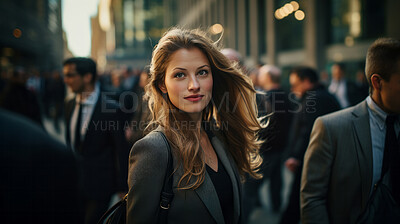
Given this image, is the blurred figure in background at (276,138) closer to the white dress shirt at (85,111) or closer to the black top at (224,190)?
the white dress shirt at (85,111)

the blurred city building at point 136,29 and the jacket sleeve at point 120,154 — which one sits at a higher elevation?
the blurred city building at point 136,29

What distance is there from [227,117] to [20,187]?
68.3 inches

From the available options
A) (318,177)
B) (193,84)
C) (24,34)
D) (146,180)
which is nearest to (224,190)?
(146,180)

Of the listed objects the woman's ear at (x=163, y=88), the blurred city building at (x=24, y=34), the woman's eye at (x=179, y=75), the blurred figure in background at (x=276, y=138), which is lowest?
the blurred figure in background at (x=276, y=138)

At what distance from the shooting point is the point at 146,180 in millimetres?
1751

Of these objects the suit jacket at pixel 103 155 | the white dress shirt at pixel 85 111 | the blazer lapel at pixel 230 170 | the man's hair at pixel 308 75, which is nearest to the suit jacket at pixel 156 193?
the blazer lapel at pixel 230 170

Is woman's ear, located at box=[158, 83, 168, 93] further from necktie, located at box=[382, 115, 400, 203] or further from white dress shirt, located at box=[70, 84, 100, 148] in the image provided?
white dress shirt, located at box=[70, 84, 100, 148]

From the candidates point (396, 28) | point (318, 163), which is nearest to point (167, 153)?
point (318, 163)

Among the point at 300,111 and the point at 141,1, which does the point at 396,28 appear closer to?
the point at 300,111

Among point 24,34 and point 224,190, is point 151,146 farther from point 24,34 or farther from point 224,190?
point 24,34

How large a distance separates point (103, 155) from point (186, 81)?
1.95m

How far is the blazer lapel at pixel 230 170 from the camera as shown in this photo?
2078 mm

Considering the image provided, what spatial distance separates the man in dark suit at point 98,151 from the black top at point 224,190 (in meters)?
1.51

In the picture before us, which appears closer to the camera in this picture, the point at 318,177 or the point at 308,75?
the point at 318,177
